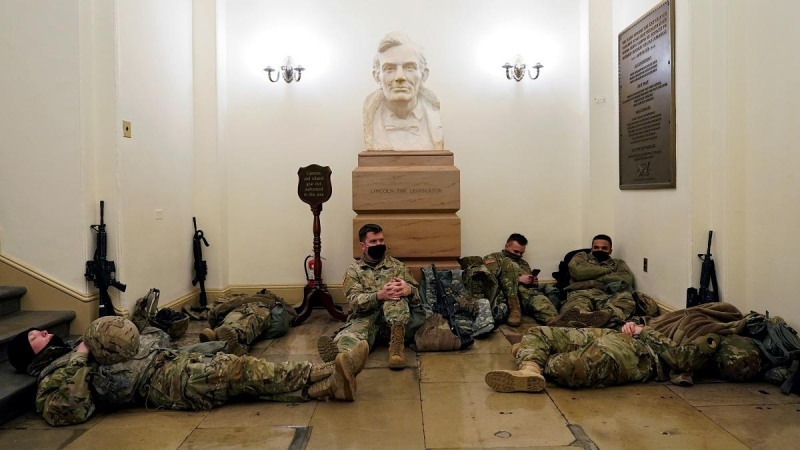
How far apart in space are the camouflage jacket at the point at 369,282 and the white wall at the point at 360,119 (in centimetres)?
183

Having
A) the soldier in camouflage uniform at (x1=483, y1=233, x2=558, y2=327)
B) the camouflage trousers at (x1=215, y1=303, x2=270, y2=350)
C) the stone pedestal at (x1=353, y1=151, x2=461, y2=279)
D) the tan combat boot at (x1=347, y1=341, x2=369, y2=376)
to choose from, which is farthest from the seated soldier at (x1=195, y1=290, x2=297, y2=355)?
the soldier in camouflage uniform at (x1=483, y1=233, x2=558, y2=327)

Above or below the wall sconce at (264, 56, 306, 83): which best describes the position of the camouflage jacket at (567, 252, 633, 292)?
below

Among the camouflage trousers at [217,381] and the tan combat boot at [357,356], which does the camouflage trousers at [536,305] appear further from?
the camouflage trousers at [217,381]

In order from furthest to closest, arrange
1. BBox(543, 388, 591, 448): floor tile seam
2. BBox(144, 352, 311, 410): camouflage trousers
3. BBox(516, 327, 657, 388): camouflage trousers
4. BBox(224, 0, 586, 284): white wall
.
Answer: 1. BBox(224, 0, 586, 284): white wall
2. BBox(516, 327, 657, 388): camouflage trousers
3. BBox(144, 352, 311, 410): camouflage trousers
4. BBox(543, 388, 591, 448): floor tile seam

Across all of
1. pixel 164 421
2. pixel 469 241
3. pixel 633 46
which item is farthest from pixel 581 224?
pixel 164 421

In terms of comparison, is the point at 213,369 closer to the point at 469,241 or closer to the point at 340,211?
the point at 340,211

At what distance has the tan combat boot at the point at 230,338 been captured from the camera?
13.2ft

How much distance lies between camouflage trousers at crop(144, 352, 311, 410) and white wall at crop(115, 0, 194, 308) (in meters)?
1.67

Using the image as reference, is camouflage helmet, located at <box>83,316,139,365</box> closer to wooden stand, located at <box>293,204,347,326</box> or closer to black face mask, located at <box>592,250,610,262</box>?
wooden stand, located at <box>293,204,347,326</box>

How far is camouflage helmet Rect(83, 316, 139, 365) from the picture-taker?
2.93 metres

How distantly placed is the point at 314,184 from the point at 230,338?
5.89ft

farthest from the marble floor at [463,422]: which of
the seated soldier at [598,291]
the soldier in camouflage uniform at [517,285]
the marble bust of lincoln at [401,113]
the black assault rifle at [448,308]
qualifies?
the marble bust of lincoln at [401,113]

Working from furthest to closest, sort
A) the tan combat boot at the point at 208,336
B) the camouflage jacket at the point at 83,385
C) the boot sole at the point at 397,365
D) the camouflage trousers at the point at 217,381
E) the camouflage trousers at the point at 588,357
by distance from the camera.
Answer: the tan combat boot at the point at 208,336, the boot sole at the point at 397,365, the camouflage trousers at the point at 588,357, the camouflage trousers at the point at 217,381, the camouflage jacket at the point at 83,385

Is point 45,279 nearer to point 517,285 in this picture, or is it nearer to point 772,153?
point 517,285
